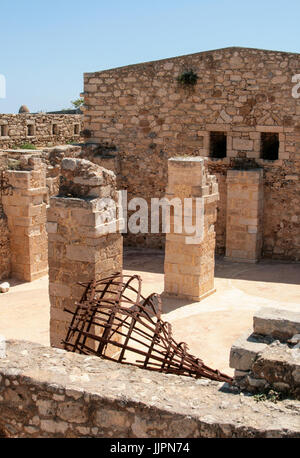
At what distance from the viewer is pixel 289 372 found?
4359 millimetres

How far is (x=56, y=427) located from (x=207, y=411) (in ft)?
4.02

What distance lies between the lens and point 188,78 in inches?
573

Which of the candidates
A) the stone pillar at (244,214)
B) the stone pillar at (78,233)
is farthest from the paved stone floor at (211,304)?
the stone pillar at (78,233)

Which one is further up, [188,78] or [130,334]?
[188,78]

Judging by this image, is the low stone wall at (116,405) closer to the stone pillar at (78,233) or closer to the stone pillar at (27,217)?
the stone pillar at (78,233)

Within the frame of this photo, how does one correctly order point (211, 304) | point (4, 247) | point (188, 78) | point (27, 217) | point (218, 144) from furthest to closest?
point (218, 144) < point (188, 78) < point (4, 247) < point (27, 217) < point (211, 304)

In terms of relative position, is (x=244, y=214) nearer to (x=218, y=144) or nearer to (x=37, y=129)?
(x=218, y=144)

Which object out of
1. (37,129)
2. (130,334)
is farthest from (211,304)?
(37,129)

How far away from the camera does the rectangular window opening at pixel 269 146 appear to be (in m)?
14.6

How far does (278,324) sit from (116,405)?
5.02 feet

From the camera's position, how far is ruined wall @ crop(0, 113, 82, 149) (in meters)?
17.1

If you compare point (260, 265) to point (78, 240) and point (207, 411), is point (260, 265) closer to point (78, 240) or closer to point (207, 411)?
point (78, 240)

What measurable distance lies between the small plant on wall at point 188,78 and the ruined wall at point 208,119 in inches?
4.8

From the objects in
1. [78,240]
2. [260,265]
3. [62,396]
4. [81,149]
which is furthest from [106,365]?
[81,149]
